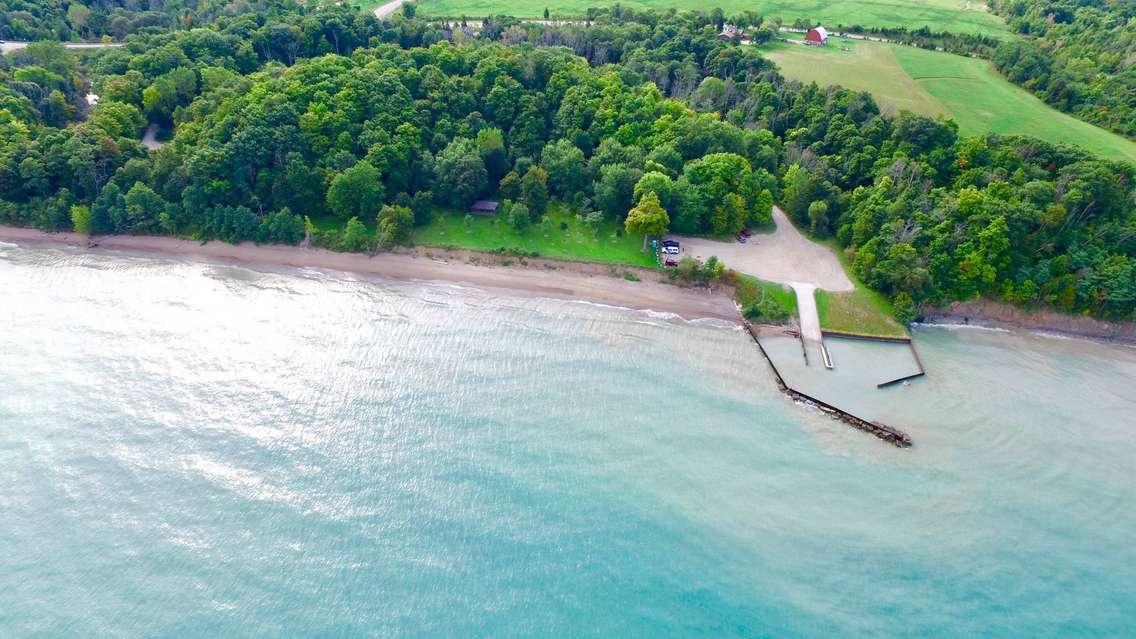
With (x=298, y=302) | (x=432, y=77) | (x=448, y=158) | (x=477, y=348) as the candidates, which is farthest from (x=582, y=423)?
(x=432, y=77)

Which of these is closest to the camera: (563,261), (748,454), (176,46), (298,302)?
(748,454)

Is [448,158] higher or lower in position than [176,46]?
lower

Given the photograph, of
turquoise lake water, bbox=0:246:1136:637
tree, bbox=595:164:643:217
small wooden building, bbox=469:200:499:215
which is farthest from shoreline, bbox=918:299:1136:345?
small wooden building, bbox=469:200:499:215

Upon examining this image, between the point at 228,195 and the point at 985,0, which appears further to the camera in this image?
the point at 985,0

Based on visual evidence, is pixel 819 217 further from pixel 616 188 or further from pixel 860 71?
pixel 860 71

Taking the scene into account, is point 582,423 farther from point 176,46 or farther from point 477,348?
point 176,46

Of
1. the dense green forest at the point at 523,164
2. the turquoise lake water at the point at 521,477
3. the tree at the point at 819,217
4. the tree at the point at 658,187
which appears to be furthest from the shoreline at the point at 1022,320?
the tree at the point at 658,187

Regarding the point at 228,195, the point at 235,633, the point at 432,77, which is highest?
the point at 432,77
